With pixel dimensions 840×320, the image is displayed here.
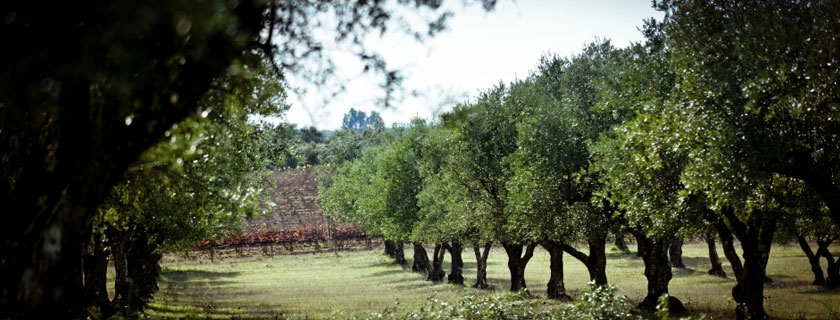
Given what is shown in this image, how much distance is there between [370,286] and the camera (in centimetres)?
4978

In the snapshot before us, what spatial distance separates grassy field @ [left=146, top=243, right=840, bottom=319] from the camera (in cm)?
3055

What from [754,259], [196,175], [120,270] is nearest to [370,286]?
[120,270]

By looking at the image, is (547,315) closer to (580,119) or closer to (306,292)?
(580,119)

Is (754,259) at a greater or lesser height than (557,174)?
lesser

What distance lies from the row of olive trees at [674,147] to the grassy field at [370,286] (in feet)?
12.1

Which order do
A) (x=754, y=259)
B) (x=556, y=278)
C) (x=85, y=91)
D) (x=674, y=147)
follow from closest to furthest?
(x=85, y=91)
(x=674, y=147)
(x=754, y=259)
(x=556, y=278)

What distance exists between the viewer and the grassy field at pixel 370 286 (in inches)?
1203

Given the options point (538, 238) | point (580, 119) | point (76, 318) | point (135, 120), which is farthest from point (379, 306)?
point (135, 120)

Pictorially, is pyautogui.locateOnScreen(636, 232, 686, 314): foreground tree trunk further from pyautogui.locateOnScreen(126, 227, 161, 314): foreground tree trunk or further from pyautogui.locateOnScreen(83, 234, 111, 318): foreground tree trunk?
pyautogui.locateOnScreen(126, 227, 161, 314): foreground tree trunk

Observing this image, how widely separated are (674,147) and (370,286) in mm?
35035

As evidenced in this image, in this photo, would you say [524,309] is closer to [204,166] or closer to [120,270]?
[204,166]

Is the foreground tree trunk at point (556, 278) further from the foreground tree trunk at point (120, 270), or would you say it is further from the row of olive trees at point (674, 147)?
the foreground tree trunk at point (120, 270)

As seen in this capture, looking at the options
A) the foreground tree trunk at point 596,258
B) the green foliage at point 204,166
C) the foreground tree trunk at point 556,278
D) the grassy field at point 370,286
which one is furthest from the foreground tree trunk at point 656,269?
the green foliage at point 204,166

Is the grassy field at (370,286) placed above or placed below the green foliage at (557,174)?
below
